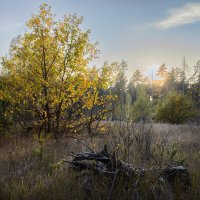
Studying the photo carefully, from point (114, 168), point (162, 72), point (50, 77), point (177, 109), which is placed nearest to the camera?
point (114, 168)

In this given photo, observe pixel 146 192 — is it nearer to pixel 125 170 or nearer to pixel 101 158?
pixel 125 170

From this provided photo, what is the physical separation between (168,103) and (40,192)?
18.7 metres

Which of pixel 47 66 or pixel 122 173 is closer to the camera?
pixel 122 173

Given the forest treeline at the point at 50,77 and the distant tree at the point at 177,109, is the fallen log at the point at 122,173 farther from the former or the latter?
the distant tree at the point at 177,109

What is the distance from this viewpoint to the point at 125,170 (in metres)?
3.21

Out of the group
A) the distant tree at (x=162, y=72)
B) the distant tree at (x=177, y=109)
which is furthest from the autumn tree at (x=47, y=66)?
the distant tree at (x=162, y=72)

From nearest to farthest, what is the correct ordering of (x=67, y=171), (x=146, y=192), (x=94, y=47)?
(x=146, y=192) < (x=67, y=171) < (x=94, y=47)

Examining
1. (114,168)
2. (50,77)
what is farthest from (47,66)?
(114,168)

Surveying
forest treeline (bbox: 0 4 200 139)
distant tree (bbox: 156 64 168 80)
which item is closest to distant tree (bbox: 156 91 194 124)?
forest treeline (bbox: 0 4 200 139)

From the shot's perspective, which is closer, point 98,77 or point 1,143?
point 1,143

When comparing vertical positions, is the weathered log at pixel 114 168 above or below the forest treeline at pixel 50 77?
below

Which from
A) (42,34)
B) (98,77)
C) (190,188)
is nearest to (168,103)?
(98,77)

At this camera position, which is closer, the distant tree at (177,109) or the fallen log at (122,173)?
the fallen log at (122,173)

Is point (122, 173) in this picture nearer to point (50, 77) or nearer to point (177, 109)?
point (50, 77)
